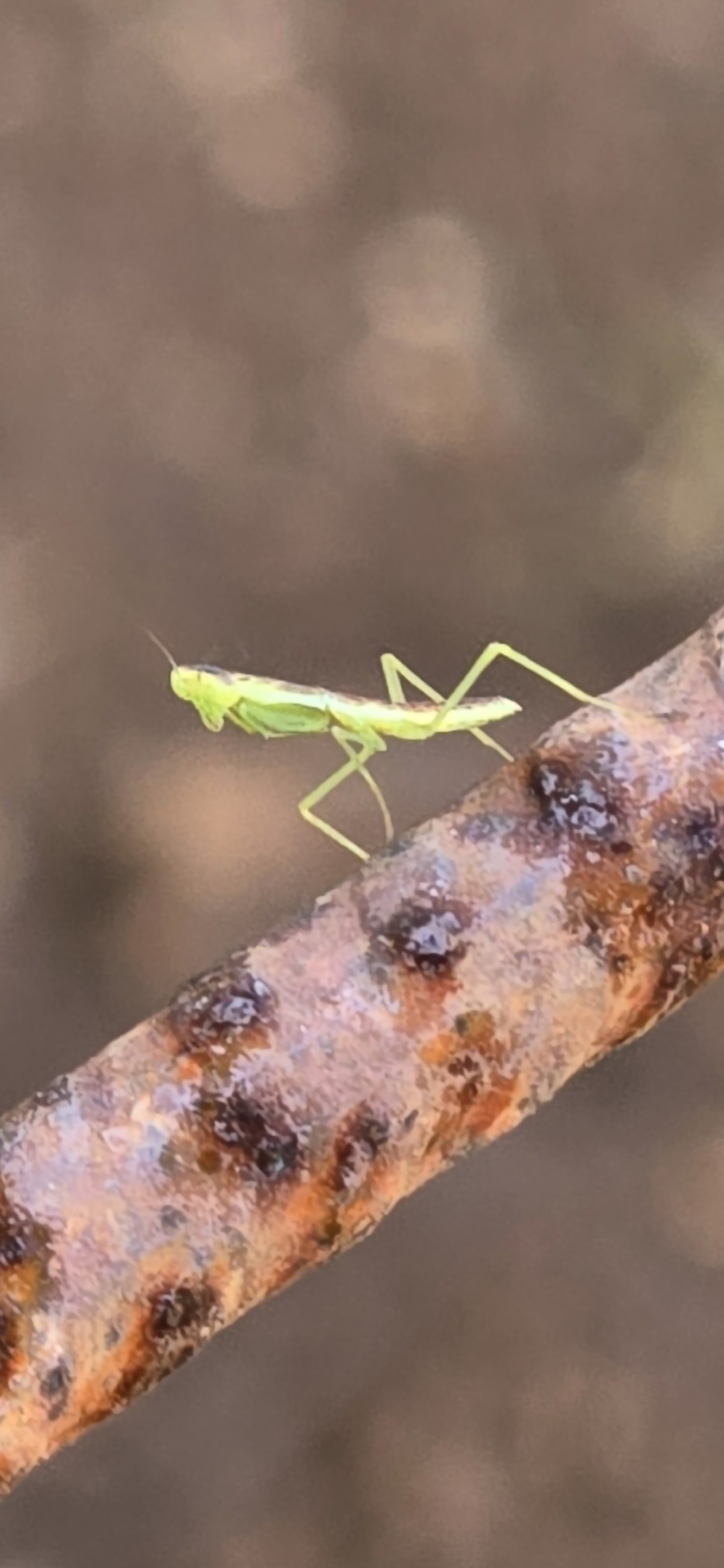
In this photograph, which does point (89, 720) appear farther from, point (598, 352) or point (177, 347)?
point (598, 352)

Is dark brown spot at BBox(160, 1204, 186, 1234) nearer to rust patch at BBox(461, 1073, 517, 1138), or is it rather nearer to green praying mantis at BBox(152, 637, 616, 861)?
rust patch at BBox(461, 1073, 517, 1138)

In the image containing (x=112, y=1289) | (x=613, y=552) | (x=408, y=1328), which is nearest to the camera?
(x=112, y=1289)

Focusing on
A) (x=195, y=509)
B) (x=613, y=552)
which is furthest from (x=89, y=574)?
(x=613, y=552)

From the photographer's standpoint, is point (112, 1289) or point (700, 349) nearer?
point (112, 1289)

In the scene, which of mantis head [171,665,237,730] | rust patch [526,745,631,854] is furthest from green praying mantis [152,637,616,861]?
rust patch [526,745,631,854]

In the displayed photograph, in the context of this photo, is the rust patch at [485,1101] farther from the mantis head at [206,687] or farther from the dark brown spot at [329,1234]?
the mantis head at [206,687]

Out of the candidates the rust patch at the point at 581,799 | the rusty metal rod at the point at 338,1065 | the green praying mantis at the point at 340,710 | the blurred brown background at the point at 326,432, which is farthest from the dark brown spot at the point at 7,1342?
the blurred brown background at the point at 326,432

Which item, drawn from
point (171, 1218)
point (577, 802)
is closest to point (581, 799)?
point (577, 802)
